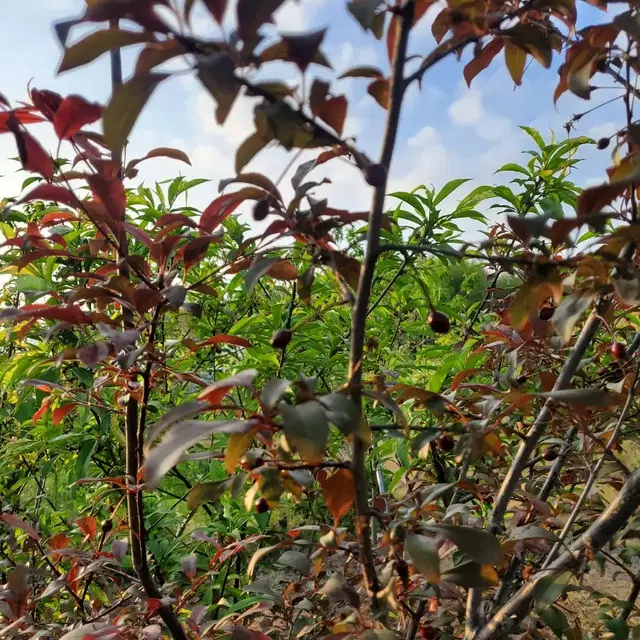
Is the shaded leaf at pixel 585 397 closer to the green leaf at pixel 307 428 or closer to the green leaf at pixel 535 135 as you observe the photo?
the green leaf at pixel 307 428

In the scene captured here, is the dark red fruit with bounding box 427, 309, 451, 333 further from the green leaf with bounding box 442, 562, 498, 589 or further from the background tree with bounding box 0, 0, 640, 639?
the green leaf with bounding box 442, 562, 498, 589

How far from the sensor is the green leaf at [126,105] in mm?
418

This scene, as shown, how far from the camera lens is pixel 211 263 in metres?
2.10

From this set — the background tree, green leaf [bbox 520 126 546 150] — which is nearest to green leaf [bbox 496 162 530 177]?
green leaf [bbox 520 126 546 150]

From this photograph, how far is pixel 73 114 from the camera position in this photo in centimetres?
58

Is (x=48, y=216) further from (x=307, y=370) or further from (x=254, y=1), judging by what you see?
(x=307, y=370)

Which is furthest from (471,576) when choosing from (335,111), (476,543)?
(335,111)

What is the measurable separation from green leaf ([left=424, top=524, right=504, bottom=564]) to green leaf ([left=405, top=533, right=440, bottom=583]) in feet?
0.14

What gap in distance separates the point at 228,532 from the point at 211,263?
1.02 metres

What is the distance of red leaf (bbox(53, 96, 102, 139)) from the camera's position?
0.57 meters

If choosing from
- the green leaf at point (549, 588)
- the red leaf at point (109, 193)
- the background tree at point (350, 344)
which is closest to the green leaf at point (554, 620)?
the background tree at point (350, 344)

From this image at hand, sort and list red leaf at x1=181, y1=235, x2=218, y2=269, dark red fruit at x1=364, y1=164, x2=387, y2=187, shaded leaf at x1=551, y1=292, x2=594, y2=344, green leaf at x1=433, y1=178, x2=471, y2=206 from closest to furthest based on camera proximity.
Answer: dark red fruit at x1=364, y1=164, x2=387, y2=187
shaded leaf at x1=551, y1=292, x2=594, y2=344
red leaf at x1=181, y1=235, x2=218, y2=269
green leaf at x1=433, y1=178, x2=471, y2=206

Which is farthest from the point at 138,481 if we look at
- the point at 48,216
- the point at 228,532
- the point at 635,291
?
the point at 228,532

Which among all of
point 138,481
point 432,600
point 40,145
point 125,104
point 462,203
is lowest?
point 432,600
